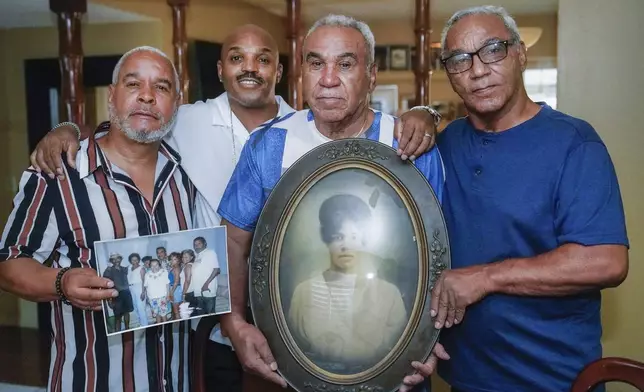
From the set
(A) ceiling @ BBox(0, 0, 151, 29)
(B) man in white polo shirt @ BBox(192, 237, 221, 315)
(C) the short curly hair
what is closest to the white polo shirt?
(B) man in white polo shirt @ BBox(192, 237, 221, 315)

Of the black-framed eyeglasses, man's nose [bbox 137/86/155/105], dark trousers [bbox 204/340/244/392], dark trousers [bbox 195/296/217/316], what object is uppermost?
the black-framed eyeglasses

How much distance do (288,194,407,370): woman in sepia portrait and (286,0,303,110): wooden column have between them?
147cm

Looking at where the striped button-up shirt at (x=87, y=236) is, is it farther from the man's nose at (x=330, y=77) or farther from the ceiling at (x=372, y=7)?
the ceiling at (x=372, y=7)

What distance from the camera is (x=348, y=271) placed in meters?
1.19

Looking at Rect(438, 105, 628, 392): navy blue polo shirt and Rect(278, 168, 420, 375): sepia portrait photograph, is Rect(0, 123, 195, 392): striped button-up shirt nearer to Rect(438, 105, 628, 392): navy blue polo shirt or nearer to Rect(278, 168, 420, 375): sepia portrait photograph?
Rect(278, 168, 420, 375): sepia portrait photograph

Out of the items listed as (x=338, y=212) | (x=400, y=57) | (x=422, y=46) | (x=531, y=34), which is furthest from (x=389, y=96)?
(x=338, y=212)

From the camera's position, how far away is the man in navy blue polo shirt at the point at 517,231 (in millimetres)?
1158

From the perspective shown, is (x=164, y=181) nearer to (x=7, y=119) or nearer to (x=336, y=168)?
(x=336, y=168)

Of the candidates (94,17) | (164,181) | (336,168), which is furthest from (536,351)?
(94,17)

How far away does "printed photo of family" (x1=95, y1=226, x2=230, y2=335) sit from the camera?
1.17 meters

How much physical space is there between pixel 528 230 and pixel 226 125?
921 mm

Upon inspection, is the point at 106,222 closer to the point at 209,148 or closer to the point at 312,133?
the point at 209,148

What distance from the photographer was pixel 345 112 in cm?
126

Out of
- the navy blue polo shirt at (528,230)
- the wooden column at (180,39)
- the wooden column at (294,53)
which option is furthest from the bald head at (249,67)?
the wooden column at (180,39)
